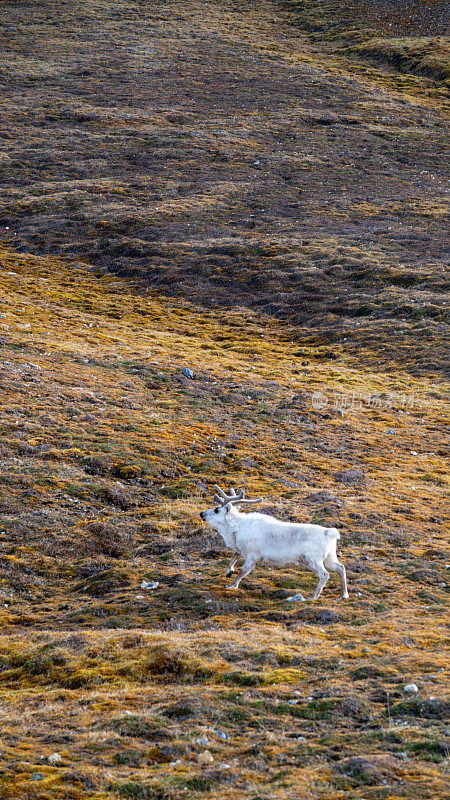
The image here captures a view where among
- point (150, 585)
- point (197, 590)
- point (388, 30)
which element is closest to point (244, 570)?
point (197, 590)

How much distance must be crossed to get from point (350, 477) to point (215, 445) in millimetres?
4084

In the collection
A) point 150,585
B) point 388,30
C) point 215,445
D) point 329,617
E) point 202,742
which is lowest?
point 215,445

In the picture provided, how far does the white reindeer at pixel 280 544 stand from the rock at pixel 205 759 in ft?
16.6

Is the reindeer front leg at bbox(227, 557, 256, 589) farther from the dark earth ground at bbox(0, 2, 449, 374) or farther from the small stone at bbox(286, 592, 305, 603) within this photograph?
the dark earth ground at bbox(0, 2, 449, 374)

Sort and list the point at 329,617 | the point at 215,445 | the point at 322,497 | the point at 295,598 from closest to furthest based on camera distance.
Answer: the point at 329,617, the point at 295,598, the point at 322,497, the point at 215,445

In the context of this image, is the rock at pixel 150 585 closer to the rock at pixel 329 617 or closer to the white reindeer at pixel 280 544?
the white reindeer at pixel 280 544

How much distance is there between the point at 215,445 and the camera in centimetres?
2056

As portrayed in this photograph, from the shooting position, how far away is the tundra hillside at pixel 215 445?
7.97 m

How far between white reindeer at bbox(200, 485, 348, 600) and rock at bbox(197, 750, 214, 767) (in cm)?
507

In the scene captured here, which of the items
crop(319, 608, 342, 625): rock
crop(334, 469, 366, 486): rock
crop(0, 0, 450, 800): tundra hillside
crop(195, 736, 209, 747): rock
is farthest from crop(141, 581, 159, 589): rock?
crop(334, 469, 366, 486): rock

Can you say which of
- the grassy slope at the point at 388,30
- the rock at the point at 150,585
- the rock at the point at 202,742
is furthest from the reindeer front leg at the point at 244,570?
the grassy slope at the point at 388,30

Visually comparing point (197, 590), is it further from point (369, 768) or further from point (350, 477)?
point (350, 477)

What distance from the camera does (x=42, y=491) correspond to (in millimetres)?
16031

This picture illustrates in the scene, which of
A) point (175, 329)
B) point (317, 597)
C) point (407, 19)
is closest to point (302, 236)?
point (175, 329)
